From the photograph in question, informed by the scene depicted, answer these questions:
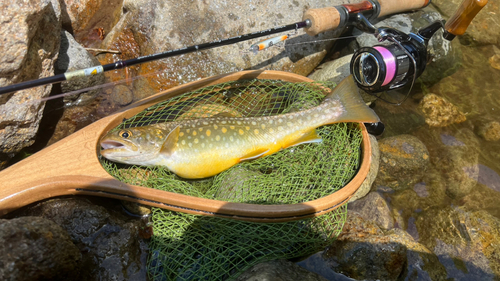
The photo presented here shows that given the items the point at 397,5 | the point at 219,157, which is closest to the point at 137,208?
the point at 219,157

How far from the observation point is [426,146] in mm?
4816

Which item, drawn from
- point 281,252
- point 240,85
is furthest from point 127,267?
point 240,85

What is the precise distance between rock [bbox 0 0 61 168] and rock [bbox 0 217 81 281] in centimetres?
151

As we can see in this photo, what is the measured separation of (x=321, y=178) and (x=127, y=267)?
82.5 inches

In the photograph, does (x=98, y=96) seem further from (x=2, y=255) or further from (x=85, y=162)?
(x=2, y=255)

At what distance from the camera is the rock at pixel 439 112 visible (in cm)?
507

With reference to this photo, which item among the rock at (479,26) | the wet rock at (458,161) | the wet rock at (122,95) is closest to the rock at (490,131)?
the wet rock at (458,161)

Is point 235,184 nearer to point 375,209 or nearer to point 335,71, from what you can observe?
point 375,209

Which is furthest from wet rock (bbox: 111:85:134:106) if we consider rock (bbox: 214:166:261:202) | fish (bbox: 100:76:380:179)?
rock (bbox: 214:166:261:202)

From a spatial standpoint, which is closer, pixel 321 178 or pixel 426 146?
pixel 321 178

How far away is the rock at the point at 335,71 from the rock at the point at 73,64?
322 centimetres

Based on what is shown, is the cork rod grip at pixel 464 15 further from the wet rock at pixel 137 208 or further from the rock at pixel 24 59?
the rock at pixel 24 59

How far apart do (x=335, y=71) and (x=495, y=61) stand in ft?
11.7

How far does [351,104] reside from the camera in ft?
11.3
